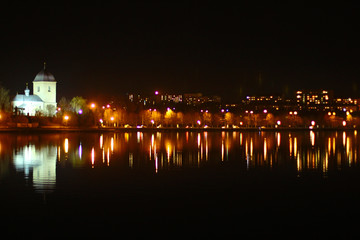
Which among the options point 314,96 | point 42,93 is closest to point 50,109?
point 42,93

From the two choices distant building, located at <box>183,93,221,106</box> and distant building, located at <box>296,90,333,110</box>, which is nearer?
distant building, located at <box>183,93,221,106</box>

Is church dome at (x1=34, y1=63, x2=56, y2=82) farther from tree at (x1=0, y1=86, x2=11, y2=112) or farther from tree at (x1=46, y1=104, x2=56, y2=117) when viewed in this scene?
tree at (x1=0, y1=86, x2=11, y2=112)

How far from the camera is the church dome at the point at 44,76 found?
6910cm

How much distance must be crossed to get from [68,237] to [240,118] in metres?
70.9

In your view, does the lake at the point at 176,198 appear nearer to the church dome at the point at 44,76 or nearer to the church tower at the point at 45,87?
the church tower at the point at 45,87

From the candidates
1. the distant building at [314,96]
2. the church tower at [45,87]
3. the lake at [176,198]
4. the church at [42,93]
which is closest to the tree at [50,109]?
the church at [42,93]

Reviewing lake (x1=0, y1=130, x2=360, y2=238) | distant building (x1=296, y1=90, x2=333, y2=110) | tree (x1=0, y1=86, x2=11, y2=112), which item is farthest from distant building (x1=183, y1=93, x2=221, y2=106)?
lake (x1=0, y1=130, x2=360, y2=238)

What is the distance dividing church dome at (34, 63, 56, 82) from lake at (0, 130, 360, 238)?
54051 mm

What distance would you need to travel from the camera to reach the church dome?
69.1 m

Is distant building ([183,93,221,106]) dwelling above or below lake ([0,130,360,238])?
above

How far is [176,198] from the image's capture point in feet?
33.7

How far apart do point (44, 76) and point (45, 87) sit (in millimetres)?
1690

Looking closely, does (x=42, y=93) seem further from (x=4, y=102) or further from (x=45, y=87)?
(x=4, y=102)

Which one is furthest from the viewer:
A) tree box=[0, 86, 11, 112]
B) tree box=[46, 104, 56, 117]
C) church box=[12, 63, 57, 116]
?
church box=[12, 63, 57, 116]
